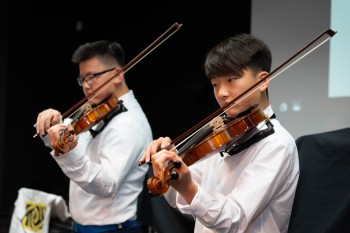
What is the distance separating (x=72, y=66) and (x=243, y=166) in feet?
10.6

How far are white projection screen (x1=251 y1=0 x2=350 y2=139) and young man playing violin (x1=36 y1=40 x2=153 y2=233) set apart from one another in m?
0.78

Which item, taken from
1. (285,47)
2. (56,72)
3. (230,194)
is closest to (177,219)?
(285,47)

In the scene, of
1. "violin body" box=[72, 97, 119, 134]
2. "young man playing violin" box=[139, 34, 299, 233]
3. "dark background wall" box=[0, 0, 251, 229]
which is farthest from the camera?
"dark background wall" box=[0, 0, 251, 229]

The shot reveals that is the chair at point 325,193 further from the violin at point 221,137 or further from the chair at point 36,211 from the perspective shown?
the chair at point 36,211

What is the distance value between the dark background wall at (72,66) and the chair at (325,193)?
174cm

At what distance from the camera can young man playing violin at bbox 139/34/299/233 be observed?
159cm

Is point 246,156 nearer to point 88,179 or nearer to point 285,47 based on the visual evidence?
point 88,179

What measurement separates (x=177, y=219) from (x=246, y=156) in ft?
4.15

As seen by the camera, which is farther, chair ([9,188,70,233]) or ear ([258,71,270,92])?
chair ([9,188,70,233])

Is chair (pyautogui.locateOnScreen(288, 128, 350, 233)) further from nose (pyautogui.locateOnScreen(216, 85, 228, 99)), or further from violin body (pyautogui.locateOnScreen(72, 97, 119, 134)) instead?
violin body (pyautogui.locateOnScreen(72, 97, 119, 134))

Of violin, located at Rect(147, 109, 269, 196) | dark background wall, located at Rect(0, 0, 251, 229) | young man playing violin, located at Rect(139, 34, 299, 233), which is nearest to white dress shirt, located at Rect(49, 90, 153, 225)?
young man playing violin, located at Rect(139, 34, 299, 233)

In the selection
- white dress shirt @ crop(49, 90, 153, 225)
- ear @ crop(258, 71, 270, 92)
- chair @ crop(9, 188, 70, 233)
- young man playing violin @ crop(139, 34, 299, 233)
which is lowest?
chair @ crop(9, 188, 70, 233)

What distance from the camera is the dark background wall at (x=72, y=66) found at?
12.7 feet

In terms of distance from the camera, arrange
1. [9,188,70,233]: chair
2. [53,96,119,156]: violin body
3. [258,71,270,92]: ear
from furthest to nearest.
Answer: [9,188,70,233]: chair < [53,96,119,156]: violin body < [258,71,270,92]: ear
